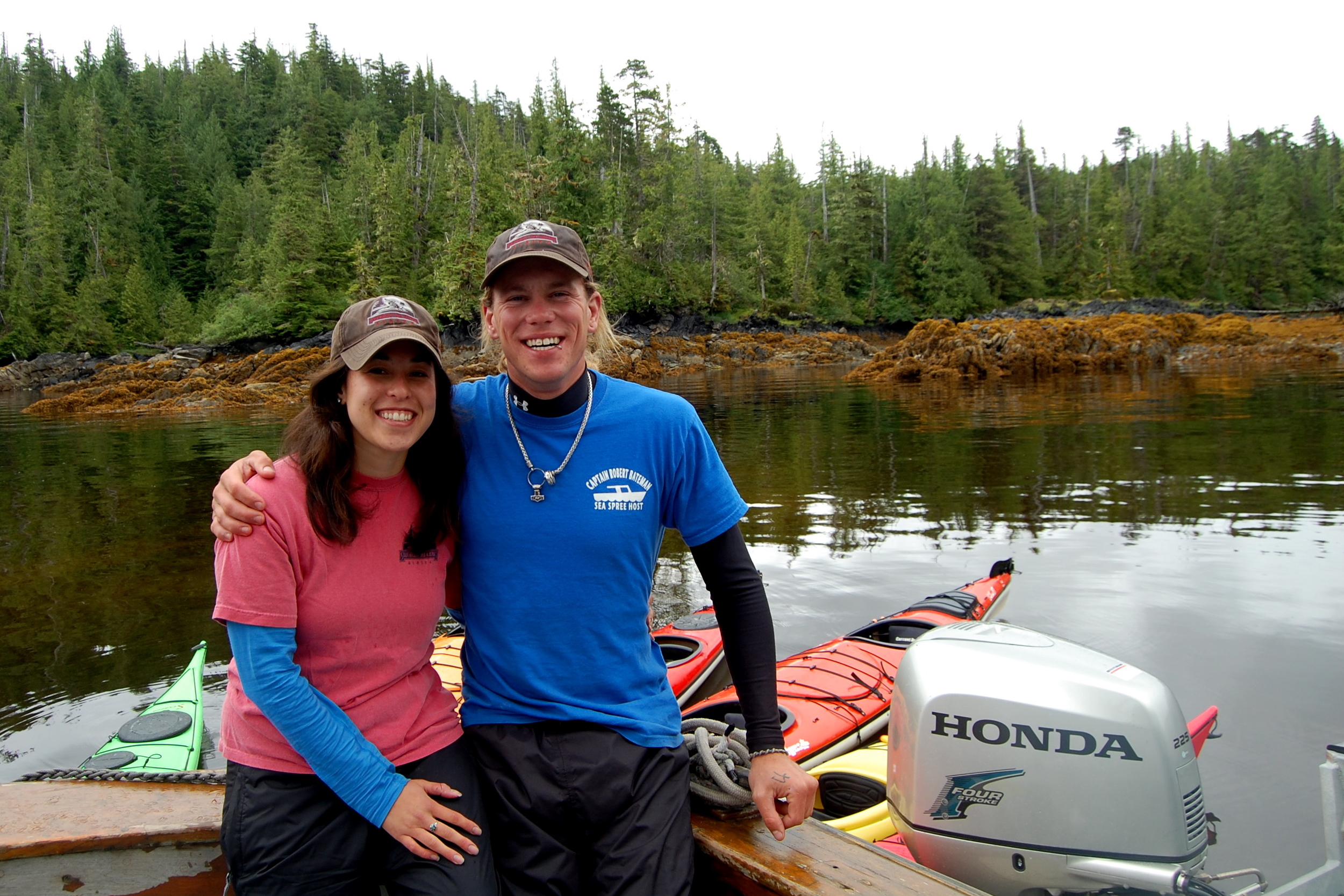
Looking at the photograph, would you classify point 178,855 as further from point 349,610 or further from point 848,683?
point 848,683

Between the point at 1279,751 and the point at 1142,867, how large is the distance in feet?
10.4

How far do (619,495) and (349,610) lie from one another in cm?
70

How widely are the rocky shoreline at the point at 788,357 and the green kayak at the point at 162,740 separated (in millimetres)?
18800

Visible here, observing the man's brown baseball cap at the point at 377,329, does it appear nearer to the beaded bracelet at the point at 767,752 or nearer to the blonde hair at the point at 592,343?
the blonde hair at the point at 592,343

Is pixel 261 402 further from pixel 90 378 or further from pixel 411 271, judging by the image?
pixel 411 271

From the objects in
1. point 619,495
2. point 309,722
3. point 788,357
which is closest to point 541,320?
point 619,495

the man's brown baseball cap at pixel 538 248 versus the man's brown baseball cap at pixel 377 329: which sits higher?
the man's brown baseball cap at pixel 538 248

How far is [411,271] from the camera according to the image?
52781 millimetres

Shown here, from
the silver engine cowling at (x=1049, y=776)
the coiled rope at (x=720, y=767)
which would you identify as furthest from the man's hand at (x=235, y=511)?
the silver engine cowling at (x=1049, y=776)

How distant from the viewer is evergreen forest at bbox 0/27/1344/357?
4916 cm

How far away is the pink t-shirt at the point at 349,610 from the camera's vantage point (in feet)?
5.83

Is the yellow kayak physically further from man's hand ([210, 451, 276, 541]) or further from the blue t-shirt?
man's hand ([210, 451, 276, 541])

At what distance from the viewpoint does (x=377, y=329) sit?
2.00 meters

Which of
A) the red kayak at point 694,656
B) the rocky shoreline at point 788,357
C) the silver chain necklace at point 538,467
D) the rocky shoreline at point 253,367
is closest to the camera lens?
the silver chain necklace at point 538,467
